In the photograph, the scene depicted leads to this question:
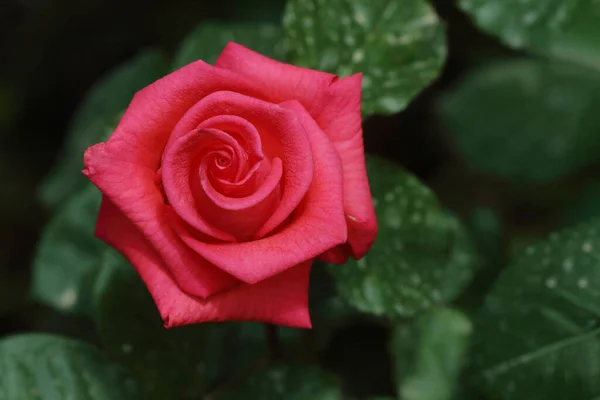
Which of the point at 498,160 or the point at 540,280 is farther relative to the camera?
the point at 498,160

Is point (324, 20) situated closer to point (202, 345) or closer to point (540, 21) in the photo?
point (540, 21)

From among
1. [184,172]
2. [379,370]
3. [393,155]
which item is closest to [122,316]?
[184,172]

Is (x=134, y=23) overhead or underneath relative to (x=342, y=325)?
overhead

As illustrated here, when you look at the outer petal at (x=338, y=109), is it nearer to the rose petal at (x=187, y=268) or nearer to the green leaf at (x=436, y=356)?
the rose petal at (x=187, y=268)

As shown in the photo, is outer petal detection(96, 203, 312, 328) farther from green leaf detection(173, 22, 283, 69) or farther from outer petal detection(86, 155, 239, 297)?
green leaf detection(173, 22, 283, 69)

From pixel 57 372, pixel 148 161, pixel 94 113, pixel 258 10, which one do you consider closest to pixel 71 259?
pixel 57 372

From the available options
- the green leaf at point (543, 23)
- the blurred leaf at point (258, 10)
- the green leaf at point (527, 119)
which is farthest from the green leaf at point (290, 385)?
the blurred leaf at point (258, 10)
